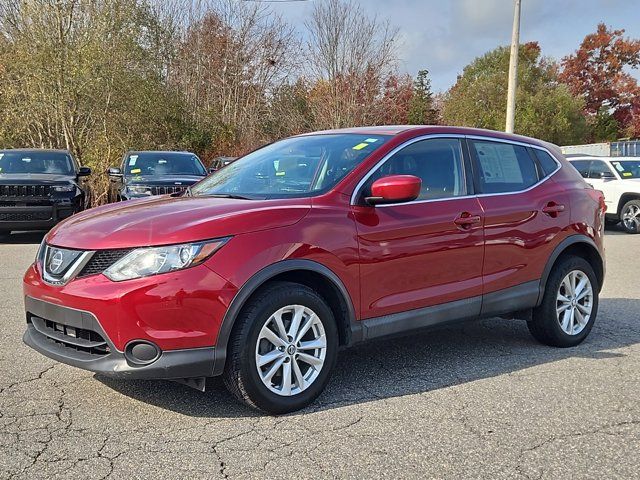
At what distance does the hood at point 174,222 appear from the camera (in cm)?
353

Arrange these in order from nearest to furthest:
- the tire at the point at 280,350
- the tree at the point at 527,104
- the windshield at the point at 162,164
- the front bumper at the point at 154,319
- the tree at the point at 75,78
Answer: the front bumper at the point at 154,319, the tire at the point at 280,350, the windshield at the point at 162,164, the tree at the point at 75,78, the tree at the point at 527,104

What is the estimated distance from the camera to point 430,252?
4395 millimetres

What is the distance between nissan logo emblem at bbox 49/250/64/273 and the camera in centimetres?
376

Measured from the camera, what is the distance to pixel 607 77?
50031mm

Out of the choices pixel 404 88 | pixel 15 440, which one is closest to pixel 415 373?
pixel 15 440

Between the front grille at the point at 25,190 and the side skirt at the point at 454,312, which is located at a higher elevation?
the front grille at the point at 25,190

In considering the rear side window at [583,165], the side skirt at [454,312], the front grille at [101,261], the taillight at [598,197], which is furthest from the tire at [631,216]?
the front grille at [101,261]

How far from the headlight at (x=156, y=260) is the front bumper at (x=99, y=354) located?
298 mm

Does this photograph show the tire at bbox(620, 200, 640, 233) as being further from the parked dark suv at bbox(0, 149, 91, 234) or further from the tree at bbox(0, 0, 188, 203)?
the tree at bbox(0, 0, 188, 203)

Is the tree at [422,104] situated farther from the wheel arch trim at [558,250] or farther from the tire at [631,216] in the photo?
the wheel arch trim at [558,250]

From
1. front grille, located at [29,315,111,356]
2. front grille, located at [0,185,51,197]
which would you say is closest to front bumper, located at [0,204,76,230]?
front grille, located at [0,185,51,197]

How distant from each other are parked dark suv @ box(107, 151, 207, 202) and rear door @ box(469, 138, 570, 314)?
7228mm

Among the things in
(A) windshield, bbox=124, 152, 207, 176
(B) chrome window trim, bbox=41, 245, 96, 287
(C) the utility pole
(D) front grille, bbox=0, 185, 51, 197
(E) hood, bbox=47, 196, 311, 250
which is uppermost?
(C) the utility pole

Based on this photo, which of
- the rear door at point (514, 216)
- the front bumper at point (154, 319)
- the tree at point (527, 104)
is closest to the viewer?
the front bumper at point (154, 319)
